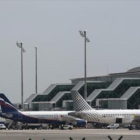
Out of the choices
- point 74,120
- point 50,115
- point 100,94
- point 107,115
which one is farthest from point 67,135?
point 100,94

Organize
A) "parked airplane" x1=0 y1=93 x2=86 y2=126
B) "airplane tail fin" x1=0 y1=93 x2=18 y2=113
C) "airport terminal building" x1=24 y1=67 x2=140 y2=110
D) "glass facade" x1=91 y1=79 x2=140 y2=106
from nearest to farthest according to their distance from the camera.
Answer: "parked airplane" x1=0 y1=93 x2=86 y2=126, "airplane tail fin" x1=0 y1=93 x2=18 y2=113, "airport terminal building" x1=24 y1=67 x2=140 y2=110, "glass facade" x1=91 y1=79 x2=140 y2=106

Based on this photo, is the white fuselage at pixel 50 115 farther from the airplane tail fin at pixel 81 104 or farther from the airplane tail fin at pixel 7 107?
the airplane tail fin at pixel 81 104

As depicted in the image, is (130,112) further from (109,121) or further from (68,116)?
(68,116)

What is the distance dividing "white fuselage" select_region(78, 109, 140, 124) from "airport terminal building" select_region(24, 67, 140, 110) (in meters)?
24.1

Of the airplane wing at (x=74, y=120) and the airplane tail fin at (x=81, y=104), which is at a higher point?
the airplane tail fin at (x=81, y=104)

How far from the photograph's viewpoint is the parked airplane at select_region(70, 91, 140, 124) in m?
118

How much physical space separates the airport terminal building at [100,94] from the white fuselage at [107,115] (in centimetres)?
2413

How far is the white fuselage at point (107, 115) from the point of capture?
118 m

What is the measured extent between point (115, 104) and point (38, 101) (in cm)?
4260

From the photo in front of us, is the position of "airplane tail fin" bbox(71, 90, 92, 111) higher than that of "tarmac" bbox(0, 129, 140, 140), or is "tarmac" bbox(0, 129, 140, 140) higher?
"airplane tail fin" bbox(71, 90, 92, 111)

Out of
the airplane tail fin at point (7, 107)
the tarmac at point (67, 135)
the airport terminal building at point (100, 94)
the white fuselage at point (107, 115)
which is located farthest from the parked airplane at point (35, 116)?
the tarmac at point (67, 135)

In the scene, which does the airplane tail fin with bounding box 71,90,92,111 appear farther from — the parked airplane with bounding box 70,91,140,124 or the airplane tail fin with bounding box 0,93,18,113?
the airplane tail fin with bounding box 0,93,18,113

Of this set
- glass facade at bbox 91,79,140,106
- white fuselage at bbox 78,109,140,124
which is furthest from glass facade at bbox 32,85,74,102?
white fuselage at bbox 78,109,140,124

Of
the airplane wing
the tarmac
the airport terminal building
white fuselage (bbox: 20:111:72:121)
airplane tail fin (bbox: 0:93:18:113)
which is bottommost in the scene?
the tarmac
